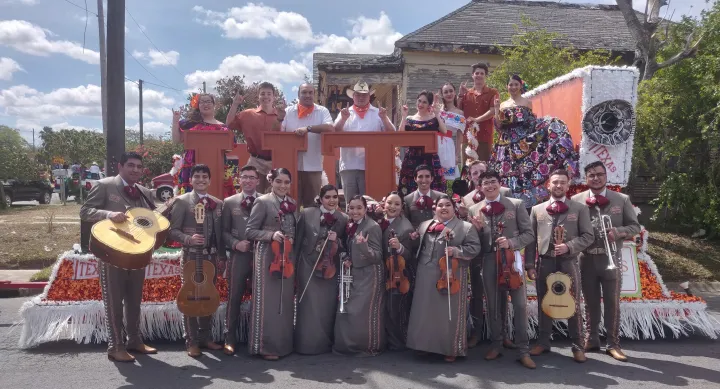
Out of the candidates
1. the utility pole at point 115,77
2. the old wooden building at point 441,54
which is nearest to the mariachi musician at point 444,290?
the utility pole at point 115,77

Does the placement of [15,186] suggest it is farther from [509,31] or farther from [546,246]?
[546,246]

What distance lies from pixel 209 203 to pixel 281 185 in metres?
0.68

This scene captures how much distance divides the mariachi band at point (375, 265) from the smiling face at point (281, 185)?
13 mm

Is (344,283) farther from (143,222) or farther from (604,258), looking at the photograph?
(604,258)

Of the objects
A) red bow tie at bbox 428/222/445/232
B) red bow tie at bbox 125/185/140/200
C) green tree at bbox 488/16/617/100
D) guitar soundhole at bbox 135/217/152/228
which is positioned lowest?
red bow tie at bbox 428/222/445/232

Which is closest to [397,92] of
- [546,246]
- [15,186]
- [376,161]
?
[376,161]

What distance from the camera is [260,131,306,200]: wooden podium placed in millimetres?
5324

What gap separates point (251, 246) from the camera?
4.81 m

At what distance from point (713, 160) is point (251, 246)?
27.8 feet

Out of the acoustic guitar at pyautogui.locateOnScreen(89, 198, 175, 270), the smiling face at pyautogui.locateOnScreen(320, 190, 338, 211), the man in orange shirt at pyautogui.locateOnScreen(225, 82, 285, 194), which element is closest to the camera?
the acoustic guitar at pyautogui.locateOnScreen(89, 198, 175, 270)

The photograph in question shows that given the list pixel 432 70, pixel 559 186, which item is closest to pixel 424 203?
pixel 559 186

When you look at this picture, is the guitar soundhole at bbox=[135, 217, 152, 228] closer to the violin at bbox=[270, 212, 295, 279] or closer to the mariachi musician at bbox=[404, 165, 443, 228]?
the violin at bbox=[270, 212, 295, 279]

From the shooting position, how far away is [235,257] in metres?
4.86

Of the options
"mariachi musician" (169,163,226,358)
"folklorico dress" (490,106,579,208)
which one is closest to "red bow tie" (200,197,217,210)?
"mariachi musician" (169,163,226,358)
